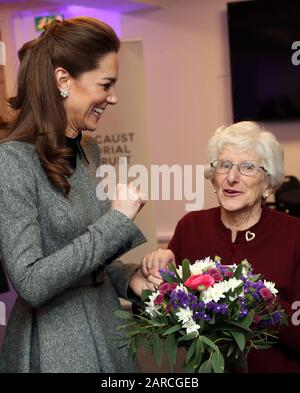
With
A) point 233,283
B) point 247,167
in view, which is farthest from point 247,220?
point 233,283

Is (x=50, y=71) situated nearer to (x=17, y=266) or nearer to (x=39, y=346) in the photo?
(x=17, y=266)

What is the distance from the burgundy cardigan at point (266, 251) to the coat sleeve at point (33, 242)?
0.78 m

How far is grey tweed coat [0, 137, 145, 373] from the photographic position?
1525 millimetres

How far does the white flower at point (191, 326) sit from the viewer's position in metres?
1.60

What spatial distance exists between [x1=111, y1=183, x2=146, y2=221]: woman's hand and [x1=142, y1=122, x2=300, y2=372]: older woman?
0.82m

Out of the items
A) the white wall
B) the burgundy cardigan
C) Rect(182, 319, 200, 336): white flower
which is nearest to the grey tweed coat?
Rect(182, 319, 200, 336): white flower

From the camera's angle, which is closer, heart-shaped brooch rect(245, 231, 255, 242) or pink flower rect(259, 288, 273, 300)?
pink flower rect(259, 288, 273, 300)

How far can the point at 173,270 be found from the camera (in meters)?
1.75

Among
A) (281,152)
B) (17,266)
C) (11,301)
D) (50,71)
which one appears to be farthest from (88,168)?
(11,301)

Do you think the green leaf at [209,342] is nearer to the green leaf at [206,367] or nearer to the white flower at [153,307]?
the green leaf at [206,367]

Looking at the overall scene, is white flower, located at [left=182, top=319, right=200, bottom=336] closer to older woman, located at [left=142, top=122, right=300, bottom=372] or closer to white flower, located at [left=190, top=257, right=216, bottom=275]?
white flower, located at [left=190, top=257, right=216, bottom=275]

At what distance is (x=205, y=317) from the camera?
1.60 meters

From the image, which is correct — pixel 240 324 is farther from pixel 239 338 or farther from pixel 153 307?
pixel 153 307

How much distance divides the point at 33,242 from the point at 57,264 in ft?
0.24
